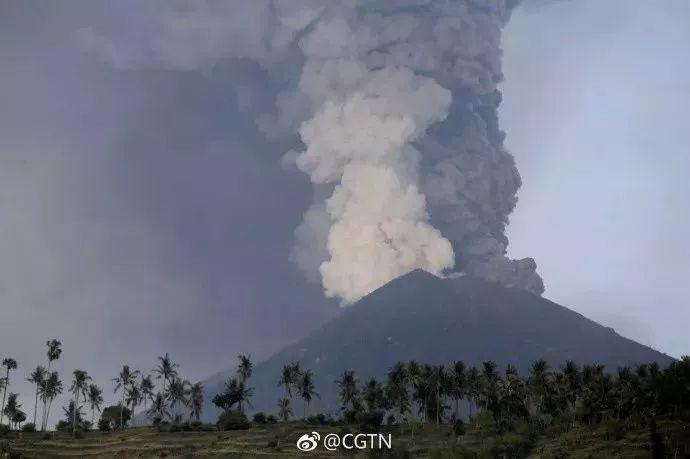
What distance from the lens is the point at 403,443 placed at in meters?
116

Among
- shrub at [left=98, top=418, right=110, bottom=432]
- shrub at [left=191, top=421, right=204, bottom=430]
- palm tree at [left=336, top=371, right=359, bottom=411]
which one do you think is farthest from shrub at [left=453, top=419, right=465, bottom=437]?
shrub at [left=98, top=418, right=110, bottom=432]

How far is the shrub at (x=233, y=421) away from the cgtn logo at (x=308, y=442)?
90.3 ft

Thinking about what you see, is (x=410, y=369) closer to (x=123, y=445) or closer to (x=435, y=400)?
(x=435, y=400)

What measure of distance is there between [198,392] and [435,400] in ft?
184

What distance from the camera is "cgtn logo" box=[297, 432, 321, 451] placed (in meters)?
112

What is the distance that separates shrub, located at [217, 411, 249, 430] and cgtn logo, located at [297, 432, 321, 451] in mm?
27520

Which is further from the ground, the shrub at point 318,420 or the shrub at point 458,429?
the shrub at point 318,420

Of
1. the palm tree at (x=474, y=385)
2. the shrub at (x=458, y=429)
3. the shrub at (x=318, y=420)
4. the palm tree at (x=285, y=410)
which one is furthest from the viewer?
the palm tree at (x=285, y=410)

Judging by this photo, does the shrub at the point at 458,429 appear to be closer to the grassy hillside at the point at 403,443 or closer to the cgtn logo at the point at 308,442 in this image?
the grassy hillside at the point at 403,443

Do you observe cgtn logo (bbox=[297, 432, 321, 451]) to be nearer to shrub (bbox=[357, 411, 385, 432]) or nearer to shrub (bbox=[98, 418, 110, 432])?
shrub (bbox=[357, 411, 385, 432])

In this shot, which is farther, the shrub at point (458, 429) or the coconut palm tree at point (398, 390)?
the coconut palm tree at point (398, 390)

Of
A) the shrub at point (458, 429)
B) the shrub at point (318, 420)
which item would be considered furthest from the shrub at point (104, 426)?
the shrub at point (458, 429)

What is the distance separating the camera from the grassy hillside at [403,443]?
9950cm

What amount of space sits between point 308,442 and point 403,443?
49.4ft
